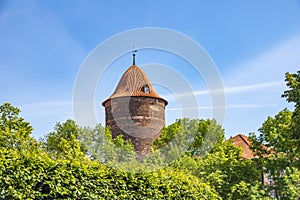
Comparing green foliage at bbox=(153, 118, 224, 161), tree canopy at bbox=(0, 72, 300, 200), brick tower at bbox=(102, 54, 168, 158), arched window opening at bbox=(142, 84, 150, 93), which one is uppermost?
arched window opening at bbox=(142, 84, 150, 93)

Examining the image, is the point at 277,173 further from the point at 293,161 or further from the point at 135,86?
the point at 135,86

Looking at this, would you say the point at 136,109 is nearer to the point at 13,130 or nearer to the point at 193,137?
the point at 193,137

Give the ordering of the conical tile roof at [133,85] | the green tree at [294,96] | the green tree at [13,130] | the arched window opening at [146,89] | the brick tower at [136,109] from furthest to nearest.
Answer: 1. the arched window opening at [146,89]
2. the conical tile roof at [133,85]
3. the brick tower at [136,109]
4. the green tree at [13,130]
5. the green tree at [294,96]

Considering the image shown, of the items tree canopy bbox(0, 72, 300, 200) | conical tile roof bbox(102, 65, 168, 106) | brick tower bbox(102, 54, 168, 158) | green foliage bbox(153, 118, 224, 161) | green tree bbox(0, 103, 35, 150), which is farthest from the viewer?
conical tile roof bbox(102, 65, 168, 106)

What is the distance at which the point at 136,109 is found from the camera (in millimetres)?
32625

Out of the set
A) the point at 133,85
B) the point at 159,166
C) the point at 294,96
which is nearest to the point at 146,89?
the point at 133,85

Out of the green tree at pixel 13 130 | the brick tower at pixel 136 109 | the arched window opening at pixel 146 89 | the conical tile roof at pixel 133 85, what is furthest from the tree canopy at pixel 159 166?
the arched window opening at pixel 146 89

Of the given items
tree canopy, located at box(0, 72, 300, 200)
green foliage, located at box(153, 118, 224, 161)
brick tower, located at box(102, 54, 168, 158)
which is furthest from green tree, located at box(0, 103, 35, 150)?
brick tower, located at box(102, 54, 168, 158)

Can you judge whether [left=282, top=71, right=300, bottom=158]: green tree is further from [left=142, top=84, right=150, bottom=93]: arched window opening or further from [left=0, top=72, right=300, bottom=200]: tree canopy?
[left=142, top=84, right=150, bottom=93]: arched window opening

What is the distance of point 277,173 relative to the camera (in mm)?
14062

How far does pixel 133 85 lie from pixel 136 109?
74.4 inches

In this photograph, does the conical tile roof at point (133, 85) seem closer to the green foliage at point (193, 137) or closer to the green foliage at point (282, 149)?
the green foliage at point (193, 137)

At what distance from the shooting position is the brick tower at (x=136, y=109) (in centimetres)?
3219

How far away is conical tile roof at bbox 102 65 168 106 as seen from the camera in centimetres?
3259
